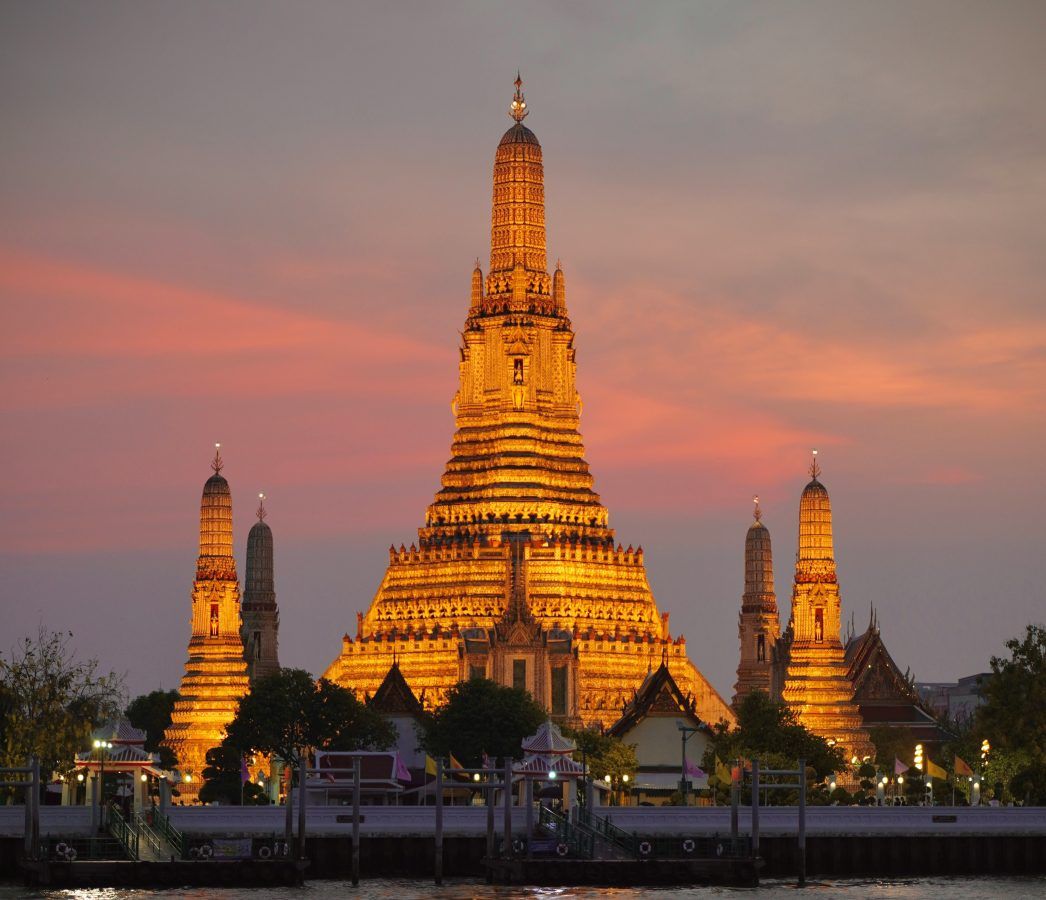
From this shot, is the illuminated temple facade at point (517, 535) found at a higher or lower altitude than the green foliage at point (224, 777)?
higher

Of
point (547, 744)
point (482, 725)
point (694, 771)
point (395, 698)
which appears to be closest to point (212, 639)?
point (395, 698)

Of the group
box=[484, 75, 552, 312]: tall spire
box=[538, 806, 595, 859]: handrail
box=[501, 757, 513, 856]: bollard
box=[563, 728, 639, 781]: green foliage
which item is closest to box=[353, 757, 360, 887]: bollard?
box=[501, 757, 513, 856]: bollard

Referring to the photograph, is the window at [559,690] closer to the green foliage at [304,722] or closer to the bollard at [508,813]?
the green foliage at [304,722]

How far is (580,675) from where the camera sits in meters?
190

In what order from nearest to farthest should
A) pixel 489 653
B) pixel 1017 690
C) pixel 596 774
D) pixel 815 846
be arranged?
pixel 815 846 → pixel 1017 690 → pixel 596 774 → pixel 489 653

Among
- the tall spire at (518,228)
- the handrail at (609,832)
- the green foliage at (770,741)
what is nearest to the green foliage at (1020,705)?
the green foliage at (770,741)

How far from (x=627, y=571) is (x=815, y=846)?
7571 centimetres

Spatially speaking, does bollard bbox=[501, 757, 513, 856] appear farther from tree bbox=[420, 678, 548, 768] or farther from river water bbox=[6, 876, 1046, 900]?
tree bbox=[420, 678, 548, 768]

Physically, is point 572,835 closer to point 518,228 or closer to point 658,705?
point 658,705

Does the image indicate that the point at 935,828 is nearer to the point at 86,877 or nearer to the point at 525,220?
the point at 86,877

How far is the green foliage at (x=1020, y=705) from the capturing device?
481 ft

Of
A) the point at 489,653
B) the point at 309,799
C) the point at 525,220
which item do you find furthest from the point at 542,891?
the point at 525,220

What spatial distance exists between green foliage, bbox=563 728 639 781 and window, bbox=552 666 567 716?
19.0 meters

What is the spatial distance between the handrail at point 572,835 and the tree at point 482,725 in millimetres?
47939
